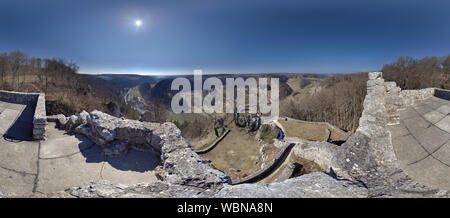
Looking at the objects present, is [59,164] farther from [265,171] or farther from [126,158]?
[265,171]

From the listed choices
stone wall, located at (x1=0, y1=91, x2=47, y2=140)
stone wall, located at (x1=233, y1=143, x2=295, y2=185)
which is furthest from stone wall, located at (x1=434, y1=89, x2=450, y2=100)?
stone wall, located at (x1=233, y1=143, x2=295, y2=185)

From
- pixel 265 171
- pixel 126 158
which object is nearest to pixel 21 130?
pixel 126 158

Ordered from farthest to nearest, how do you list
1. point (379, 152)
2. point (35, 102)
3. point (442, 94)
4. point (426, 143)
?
point (35, 102), point (379, 152), point (442, 94), point (426, 143)

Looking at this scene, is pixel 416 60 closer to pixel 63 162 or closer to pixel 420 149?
pixel 420 149

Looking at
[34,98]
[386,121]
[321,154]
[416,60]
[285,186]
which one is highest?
[416,60]

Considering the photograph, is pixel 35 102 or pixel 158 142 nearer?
pixel 158 142

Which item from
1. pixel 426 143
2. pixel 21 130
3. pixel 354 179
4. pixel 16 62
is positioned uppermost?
pixel 16 62
